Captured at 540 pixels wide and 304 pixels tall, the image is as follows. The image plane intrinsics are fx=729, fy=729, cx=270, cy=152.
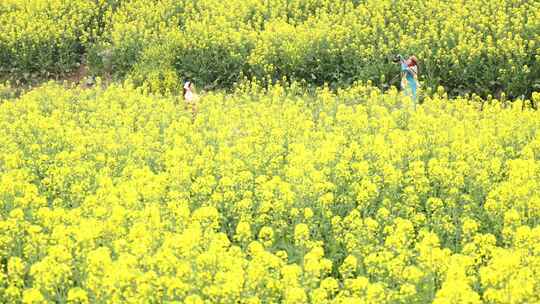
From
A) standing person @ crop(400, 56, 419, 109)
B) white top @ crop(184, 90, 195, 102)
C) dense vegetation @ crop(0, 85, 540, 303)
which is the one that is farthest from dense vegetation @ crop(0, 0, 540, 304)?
white top @ crop(184, 90, 195, 102)

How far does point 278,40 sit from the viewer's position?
19.8 m

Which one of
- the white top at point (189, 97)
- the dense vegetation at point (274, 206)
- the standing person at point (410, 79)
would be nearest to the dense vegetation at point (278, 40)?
the standing person at point (410, 79)

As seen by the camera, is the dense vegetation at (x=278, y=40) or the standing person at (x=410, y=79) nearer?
the standing person at (x=410, y=79)

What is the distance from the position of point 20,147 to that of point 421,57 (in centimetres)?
980

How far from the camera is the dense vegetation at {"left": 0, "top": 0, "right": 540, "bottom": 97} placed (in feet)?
57.7

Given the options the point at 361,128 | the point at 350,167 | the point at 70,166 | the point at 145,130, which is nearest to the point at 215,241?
the point at 350,167

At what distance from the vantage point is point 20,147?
42.8 feet

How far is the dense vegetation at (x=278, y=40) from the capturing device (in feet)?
57.7

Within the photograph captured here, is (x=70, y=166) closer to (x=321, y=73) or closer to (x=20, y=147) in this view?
(x=20, y=147)

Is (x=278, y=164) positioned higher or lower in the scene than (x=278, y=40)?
lower

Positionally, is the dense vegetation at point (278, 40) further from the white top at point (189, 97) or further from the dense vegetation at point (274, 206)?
the dense vegetation at point (274, 206)

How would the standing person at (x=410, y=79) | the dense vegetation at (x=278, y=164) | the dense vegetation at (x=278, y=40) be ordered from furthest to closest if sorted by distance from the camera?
the dense vegetation at (x=278, y=40), the standing person at (x=410, y=79), the dense vegetation at (x=278, y=164)

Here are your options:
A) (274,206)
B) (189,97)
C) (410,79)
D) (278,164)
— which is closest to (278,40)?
(189,97)

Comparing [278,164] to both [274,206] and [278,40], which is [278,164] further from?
[278,40]
